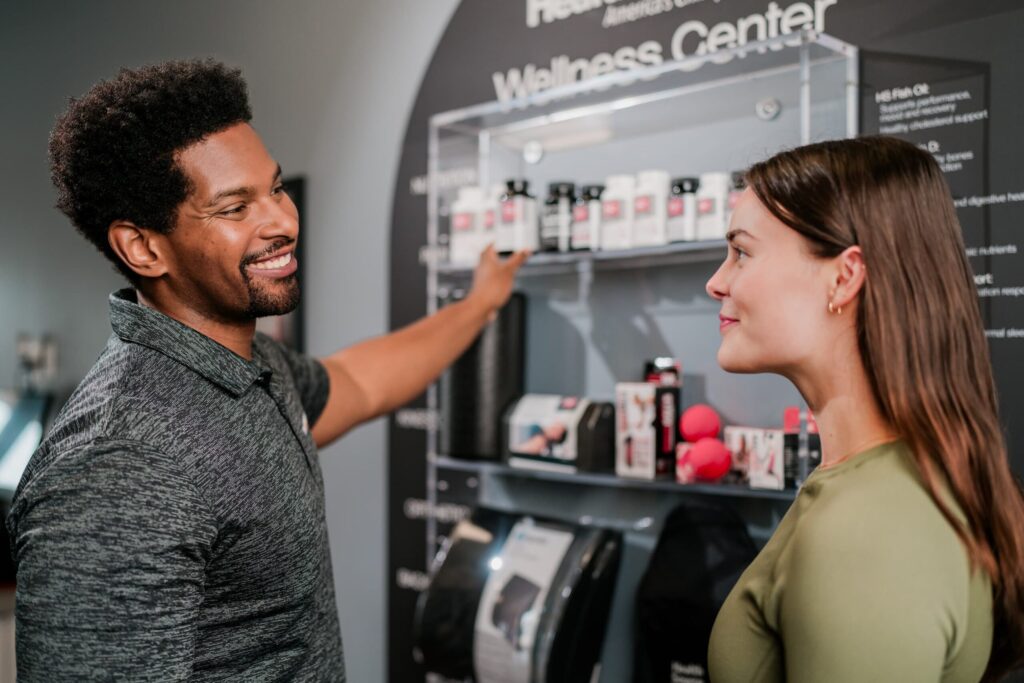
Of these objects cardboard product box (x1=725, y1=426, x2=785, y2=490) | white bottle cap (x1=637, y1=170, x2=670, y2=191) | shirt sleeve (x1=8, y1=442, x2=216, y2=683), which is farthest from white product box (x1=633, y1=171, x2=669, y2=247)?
shirt sleeve (x1=8, y1=442, x2=216, y2=683)

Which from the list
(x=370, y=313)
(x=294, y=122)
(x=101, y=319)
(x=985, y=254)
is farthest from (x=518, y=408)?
(x=101, y=319)

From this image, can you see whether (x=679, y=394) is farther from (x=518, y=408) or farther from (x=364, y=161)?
(x=364, y=161)

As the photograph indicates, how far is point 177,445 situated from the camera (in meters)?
1.51

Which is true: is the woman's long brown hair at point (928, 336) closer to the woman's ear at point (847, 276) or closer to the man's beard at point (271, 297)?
the woman's ear at point (847, 276)

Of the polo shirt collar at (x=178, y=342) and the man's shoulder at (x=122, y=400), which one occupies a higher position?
the polo shirt collar at (x=178, y=342)

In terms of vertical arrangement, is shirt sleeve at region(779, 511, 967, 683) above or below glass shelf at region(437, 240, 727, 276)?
below

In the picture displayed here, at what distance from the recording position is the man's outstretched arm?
245 cm

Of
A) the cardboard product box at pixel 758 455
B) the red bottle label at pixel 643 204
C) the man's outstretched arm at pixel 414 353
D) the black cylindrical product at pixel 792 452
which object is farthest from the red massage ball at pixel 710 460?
the man's outstretched arm at pixel 414 353

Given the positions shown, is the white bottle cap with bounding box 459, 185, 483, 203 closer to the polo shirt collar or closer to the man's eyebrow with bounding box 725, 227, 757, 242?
the polo shirt collar

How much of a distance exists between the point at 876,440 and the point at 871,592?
0.26 meters

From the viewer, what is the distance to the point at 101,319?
4.54m

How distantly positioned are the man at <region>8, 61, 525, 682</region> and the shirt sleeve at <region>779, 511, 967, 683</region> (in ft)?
2.99

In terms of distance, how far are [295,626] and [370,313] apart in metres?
1.85

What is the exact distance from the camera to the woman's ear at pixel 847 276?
50.6 inches
